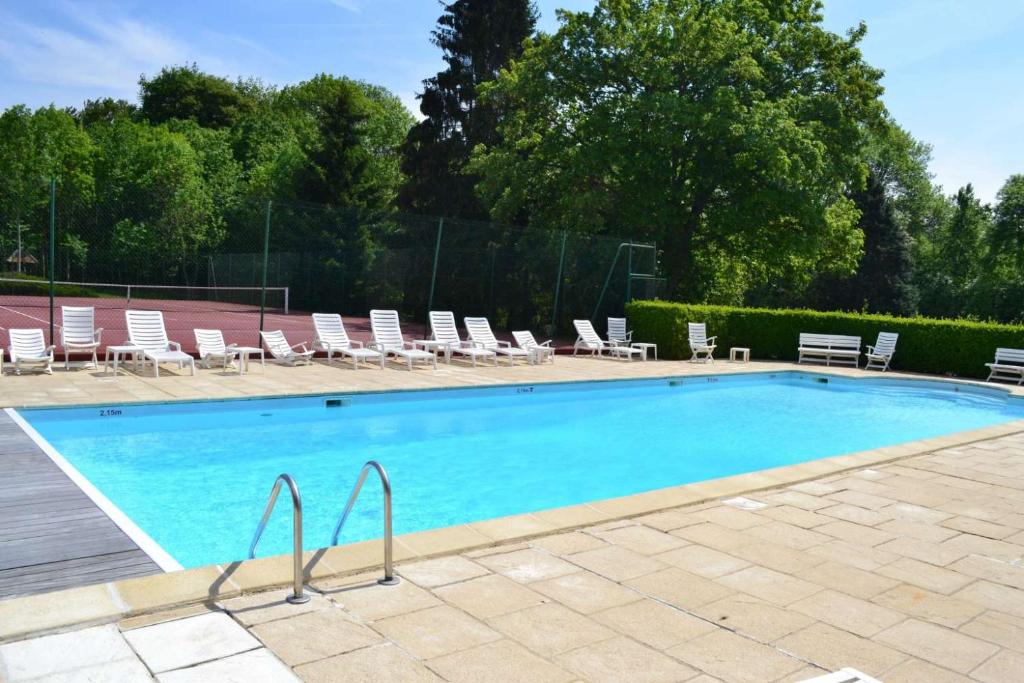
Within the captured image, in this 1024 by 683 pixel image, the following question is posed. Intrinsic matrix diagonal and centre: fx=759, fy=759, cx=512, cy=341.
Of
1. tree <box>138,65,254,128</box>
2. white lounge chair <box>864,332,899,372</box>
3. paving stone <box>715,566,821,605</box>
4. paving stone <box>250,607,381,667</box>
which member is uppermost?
tree <box>138,65,254,128</box>

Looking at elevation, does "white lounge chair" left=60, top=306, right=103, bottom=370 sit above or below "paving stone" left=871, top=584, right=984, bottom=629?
above

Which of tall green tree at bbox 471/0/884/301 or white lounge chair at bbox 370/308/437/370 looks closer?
white lounge chair at bbox 370/308/437/370

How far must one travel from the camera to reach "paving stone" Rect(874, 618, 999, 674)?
118 inches

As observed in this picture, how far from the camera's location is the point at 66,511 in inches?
181

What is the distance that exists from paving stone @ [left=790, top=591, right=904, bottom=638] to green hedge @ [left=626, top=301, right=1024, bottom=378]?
44.3 feet

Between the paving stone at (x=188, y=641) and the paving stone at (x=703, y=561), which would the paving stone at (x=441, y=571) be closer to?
the paving stone at (x=188, y=641)

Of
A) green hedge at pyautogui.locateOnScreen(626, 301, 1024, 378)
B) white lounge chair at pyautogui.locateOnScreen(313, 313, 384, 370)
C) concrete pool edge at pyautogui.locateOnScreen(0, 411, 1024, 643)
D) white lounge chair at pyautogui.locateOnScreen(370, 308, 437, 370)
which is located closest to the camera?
concrete pool edge at pyautogui.locateOnScreen(0, 411, 1024, 643)

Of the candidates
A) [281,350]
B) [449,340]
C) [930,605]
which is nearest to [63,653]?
[930,605]

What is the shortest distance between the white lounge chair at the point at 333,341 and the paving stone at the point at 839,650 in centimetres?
996

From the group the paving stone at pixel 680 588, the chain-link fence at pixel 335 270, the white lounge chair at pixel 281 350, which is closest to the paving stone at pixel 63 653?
the paving stone at pixel 680 588

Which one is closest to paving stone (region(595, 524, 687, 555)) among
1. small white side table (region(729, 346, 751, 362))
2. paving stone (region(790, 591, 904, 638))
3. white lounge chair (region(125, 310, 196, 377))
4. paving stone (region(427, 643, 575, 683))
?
→ paving stone (region(790, 591, 904, 638))

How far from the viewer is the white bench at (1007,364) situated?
14914 millimetres

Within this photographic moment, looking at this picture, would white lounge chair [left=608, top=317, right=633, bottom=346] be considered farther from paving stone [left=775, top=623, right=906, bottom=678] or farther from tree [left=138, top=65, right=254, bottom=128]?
tree [left=138, top=65, right=254, bottom=128]

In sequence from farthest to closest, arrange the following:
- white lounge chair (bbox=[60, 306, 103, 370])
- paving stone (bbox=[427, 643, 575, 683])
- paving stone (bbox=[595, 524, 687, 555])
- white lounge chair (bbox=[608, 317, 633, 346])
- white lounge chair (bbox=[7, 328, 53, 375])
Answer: white lounge chair (bbox=[608, 317, 633, 346]) < white lounge chair (bbox=[60, 306, 103, 370]) < white lounge chair (bbox=[7, 328, 53, 375]) < paving stone (bbox=[595, 524, 687, 555]) < paving stone (bbox=[427, 643, 575, 683])
